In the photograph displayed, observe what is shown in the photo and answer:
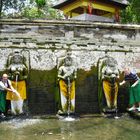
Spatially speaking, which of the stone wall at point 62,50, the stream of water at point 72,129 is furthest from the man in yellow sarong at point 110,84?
the stream of water at point 72,129

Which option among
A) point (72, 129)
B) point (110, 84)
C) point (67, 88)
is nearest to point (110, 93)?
point (110, 84)

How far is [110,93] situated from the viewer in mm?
10883

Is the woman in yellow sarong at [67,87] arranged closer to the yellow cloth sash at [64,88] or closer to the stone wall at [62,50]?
the yellow cloth sash at [64,88]

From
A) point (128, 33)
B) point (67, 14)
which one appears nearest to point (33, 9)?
point (67, 14)

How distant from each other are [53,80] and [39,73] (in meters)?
0.45

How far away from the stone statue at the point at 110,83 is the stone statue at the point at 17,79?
7.21 feet

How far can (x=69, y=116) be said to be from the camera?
10.5m

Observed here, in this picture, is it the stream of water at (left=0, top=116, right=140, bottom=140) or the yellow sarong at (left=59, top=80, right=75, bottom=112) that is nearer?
the stream of water at (left=0, top=116, right=140, bottom=140)

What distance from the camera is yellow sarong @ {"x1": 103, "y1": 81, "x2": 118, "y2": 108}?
10.8m

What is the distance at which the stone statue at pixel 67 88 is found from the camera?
10.6 m

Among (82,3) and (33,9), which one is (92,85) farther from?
(33,9)

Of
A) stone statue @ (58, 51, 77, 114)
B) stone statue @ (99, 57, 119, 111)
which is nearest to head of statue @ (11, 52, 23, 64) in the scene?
stone statue @ (58, 51, 77, 114)

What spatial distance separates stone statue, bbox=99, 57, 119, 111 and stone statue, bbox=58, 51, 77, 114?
0.88 meters

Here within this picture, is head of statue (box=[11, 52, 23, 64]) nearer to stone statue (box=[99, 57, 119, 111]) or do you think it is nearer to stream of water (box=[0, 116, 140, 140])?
stream of water (box=[0, 116, 140, 140])
